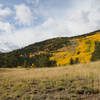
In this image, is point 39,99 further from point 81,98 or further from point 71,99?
point 81,98

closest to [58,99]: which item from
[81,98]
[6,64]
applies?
[81,98]

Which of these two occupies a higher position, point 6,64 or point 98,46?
point 98,46

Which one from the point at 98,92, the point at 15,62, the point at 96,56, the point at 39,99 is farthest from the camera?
the point at 15,62

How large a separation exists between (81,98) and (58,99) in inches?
40.9

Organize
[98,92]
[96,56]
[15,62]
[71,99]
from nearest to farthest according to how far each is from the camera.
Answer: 1. [71,99]
2. [98,92]
3. [96,56]
4. [15,62]

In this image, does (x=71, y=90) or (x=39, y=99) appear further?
(x=71, y=90)

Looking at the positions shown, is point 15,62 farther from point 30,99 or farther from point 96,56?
point 30,99

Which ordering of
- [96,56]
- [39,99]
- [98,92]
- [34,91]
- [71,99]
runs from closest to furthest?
[71,99]
[39,99]
[98,92]
[34,91]
[96,56]

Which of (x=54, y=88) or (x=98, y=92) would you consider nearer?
(x=98, y=92)

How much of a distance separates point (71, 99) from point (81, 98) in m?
0.56

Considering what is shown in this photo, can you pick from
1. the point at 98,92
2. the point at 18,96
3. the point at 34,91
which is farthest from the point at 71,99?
the point at 18,96

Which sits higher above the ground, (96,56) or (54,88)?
(96,56)

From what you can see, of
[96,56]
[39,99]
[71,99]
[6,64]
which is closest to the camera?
[71,99]

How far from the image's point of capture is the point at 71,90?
621cm
